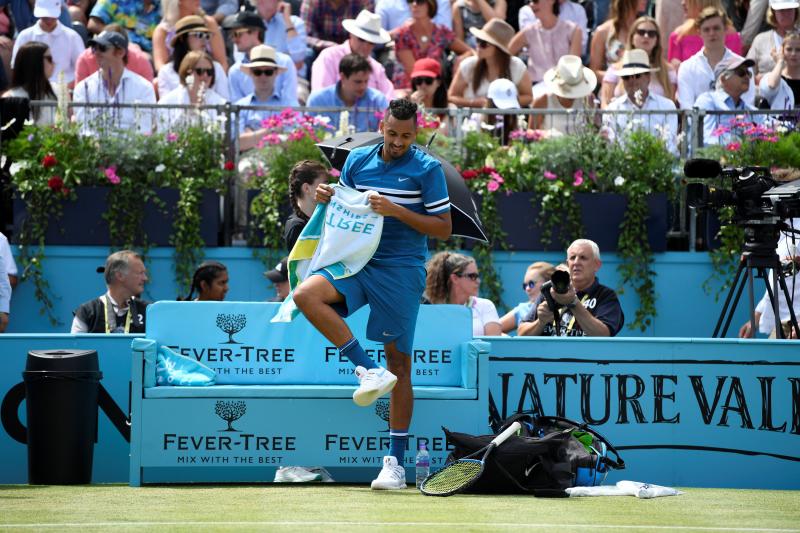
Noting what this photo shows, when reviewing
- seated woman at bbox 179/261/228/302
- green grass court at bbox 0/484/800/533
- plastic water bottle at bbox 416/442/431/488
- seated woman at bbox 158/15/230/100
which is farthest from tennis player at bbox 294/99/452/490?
seated woman at bbox 158/15/230/100

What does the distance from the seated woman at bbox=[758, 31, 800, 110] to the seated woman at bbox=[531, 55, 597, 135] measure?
171 centimetres

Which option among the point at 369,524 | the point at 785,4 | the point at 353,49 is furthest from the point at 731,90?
the point at 369,524

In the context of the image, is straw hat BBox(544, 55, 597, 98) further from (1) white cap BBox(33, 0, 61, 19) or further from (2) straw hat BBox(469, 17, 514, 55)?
(1) white cap BBox(33, 0, 61, 19)

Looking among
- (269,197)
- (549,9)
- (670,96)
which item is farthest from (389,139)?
(549,9)

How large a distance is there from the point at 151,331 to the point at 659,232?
538 centimetres

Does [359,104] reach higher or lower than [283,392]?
higher

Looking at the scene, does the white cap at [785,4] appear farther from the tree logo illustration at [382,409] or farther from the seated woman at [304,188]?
the tree logo illustration at [382,409]

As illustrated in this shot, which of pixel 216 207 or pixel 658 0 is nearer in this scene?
pixel 216 207

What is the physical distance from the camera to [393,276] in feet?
25.6

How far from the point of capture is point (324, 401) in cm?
835

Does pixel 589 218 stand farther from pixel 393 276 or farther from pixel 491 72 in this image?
pixel 393 276

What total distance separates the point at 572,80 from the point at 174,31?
4.54 meters

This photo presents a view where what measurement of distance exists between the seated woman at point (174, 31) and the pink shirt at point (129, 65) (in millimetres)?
559

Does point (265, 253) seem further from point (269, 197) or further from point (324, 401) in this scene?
point (324, 401)
